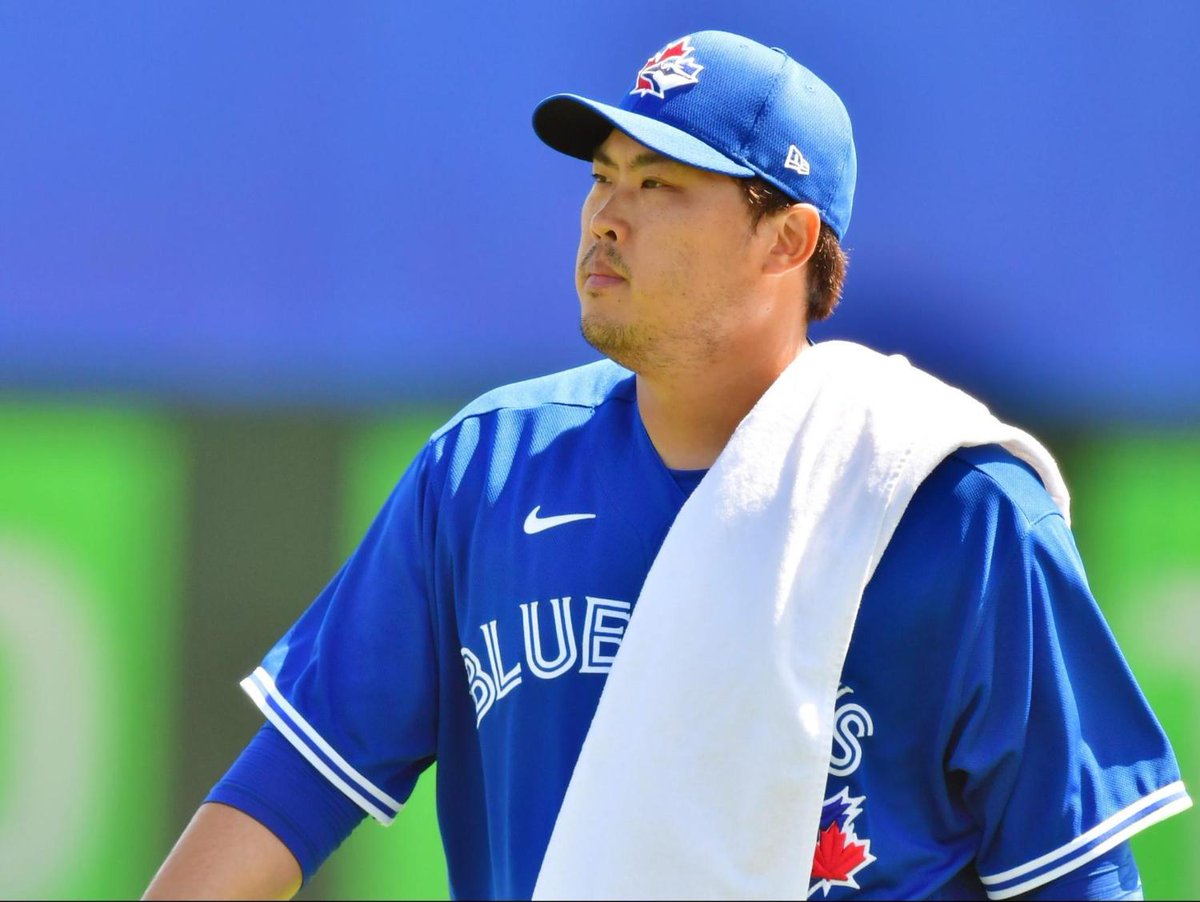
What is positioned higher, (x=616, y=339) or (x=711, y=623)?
(x=616, y=339)

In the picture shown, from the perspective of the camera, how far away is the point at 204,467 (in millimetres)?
2258

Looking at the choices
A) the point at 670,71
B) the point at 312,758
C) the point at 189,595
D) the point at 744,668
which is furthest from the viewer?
the point at 189,595

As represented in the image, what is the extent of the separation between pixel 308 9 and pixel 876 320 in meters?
0.97

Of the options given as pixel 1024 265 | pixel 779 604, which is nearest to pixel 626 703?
pixel 779 604

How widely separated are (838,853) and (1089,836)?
22 cm

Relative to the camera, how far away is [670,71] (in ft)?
5.32

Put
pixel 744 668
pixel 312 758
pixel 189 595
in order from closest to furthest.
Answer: pixel 744 668 < pixel 312 758 < pixel 189 595

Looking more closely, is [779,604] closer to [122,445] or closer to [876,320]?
[876,320]

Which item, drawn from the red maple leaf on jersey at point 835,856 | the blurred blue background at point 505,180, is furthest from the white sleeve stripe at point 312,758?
the blurred blue background at point 505,180

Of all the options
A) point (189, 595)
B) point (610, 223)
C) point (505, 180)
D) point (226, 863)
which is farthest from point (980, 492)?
point (189, 595)

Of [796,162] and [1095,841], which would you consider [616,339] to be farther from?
[1095,841]

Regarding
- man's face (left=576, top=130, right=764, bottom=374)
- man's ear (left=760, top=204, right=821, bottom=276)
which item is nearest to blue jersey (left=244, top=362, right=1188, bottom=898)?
man's face (left=576, top=130, right=764, bottom=374)

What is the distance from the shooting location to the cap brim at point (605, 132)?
1.54m

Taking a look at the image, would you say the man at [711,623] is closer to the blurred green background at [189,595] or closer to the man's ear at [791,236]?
the man's ear at [791,236]
